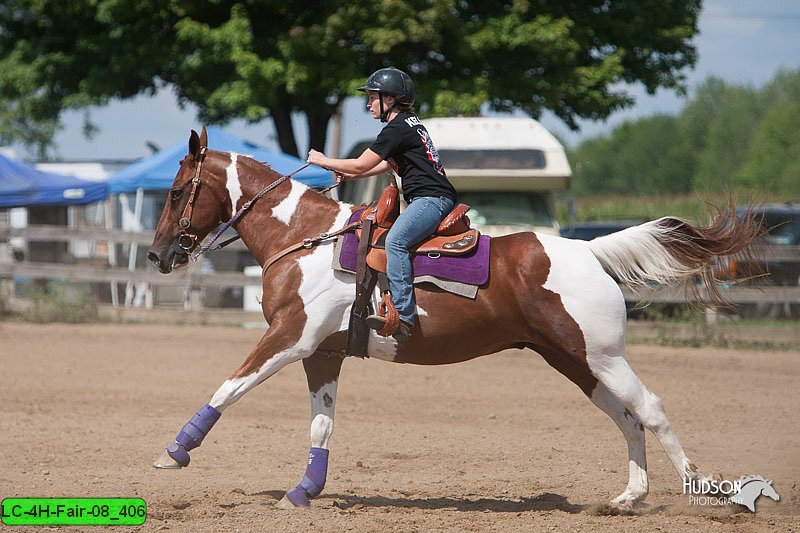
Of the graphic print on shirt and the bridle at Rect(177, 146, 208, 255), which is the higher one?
the graphic print on shirt

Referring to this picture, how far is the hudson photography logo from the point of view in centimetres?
584

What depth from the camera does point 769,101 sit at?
89562 millimetres

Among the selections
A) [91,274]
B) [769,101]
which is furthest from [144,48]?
[769,101]

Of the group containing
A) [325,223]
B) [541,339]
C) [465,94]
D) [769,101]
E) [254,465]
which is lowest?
[254,465]

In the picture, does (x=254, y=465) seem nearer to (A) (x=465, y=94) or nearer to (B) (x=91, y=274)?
(B) (x=91, y=274)

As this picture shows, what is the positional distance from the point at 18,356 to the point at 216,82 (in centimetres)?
999

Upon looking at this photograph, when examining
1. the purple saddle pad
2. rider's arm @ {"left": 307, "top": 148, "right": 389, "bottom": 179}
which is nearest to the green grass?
the purple saddle pad

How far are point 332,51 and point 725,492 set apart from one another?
1521 centimetres

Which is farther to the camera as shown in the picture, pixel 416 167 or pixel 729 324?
pixel 729 324

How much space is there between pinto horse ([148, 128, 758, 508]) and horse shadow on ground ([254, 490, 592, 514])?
288 mm

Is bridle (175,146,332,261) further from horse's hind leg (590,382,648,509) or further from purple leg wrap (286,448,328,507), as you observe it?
horse's hind leg (590,382,648,509)

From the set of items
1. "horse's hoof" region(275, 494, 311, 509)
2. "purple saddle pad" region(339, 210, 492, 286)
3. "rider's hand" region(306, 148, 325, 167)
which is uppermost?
"rider's hand" region(306, 148, 325, 167)

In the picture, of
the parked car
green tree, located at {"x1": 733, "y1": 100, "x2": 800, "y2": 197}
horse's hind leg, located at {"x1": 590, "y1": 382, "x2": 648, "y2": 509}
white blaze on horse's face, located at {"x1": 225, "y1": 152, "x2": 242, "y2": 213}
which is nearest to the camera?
horse's hind leg, located at {"x1": 590, "y1": 382, "x2": 648, "y2": 509}

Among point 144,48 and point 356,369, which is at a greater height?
point 144,48
